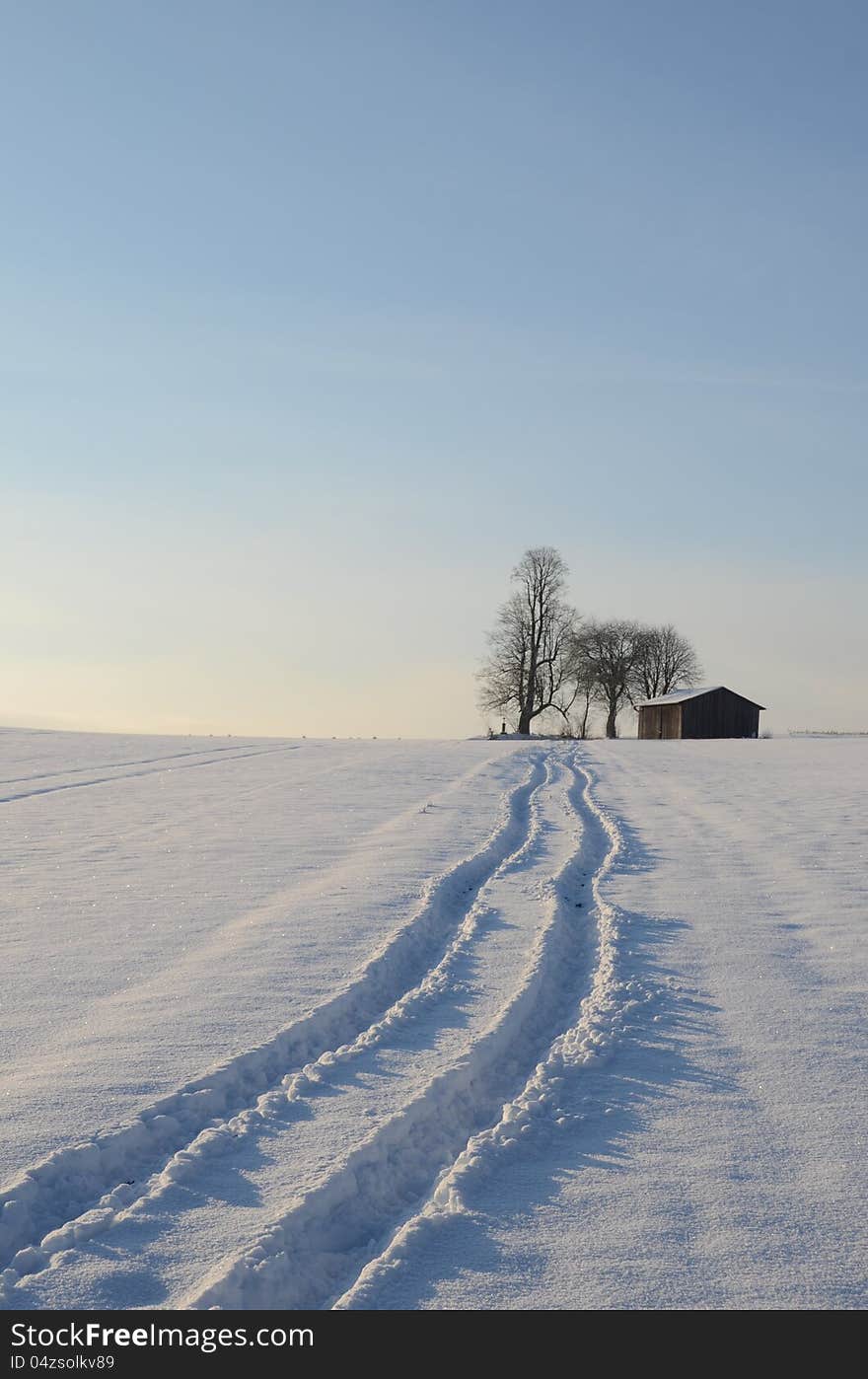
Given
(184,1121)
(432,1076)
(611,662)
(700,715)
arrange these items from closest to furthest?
1. (184,1121)
2. (432,1076)
3. (700,715)
4. (611,662)

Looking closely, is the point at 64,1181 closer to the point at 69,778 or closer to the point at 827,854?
the point at 827,854

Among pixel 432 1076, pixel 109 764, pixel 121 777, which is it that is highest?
pixel 109 764

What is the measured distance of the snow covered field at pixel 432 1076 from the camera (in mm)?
3602

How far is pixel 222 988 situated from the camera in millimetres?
6594

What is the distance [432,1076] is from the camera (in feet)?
16.9

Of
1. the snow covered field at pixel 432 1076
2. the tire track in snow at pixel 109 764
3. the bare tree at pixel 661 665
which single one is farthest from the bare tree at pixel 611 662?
the snow covered field at pixel 432 1076

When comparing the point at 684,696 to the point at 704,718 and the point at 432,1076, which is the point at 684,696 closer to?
the point at 704,718

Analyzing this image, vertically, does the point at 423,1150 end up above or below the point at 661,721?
below

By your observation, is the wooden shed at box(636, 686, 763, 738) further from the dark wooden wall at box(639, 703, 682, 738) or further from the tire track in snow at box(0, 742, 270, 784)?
the tire track in snow at box(0, 742, 270, 784)

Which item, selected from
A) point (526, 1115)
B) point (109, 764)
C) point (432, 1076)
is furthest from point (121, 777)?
point (526, 1115)

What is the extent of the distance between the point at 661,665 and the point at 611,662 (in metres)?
4.64

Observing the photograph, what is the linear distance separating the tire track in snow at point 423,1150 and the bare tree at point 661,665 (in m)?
71.7

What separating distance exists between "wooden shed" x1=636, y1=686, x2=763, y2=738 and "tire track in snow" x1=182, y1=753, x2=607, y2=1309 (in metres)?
47.2

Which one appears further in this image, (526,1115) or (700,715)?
(700,715)
